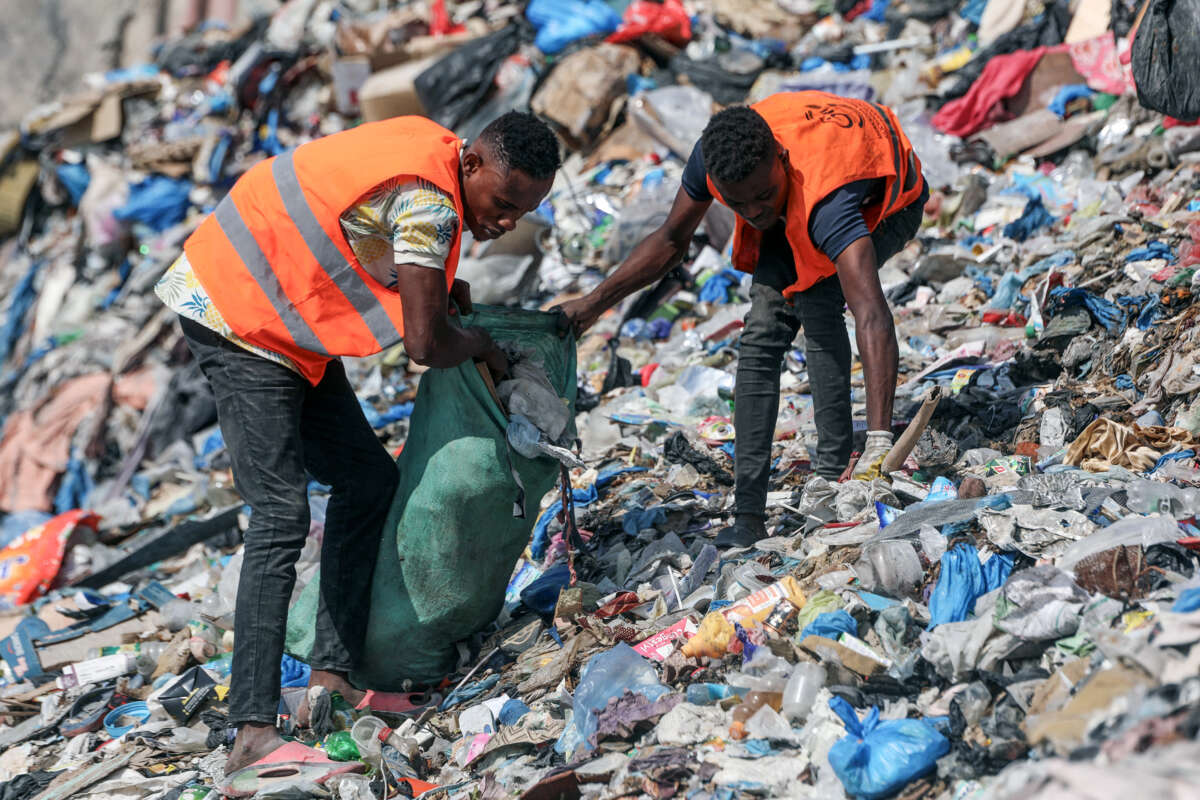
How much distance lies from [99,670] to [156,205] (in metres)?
5.56

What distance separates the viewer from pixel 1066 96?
5.98 metres

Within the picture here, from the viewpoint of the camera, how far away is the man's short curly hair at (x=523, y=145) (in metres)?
2.44

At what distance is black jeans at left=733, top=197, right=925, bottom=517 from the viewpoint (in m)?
3.08

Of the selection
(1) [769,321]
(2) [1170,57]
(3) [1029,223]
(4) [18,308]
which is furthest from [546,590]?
(4) [18,308]

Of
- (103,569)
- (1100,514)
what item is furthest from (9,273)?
(1100,514)

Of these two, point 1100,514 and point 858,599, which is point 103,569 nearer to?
point 858,599

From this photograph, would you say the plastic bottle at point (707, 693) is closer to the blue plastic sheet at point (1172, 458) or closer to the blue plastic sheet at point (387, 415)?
the blue plastic sheet at point (1172, 458)

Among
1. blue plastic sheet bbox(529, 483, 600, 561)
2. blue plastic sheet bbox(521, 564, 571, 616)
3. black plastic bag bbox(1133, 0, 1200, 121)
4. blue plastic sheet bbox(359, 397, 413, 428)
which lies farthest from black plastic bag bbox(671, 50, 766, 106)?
blue plastic sheet bbox(521, 564, 571, 616)

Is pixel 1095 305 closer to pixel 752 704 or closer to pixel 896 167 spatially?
pixel 896 167

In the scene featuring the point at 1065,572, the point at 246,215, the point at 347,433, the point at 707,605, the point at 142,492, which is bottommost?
the point at 142,492

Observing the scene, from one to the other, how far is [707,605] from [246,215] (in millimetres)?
1503

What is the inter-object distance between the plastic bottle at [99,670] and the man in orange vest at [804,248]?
1964 mm

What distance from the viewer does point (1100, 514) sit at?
2.56 m

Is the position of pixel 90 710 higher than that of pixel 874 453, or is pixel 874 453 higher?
pixel 874 453
